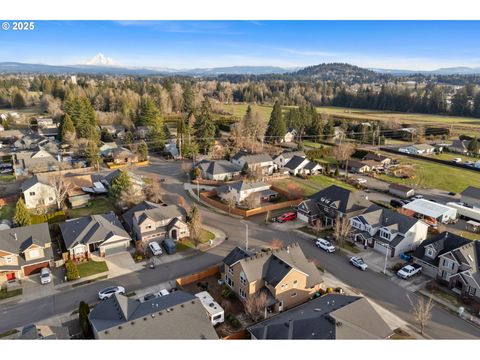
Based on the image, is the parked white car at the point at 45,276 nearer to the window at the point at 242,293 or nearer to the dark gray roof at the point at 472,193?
the window at the point at 242,293

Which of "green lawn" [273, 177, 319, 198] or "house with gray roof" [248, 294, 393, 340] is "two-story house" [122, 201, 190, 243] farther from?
"green lawn" [273, 177, 319, 198]

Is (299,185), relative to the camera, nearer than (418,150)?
Yes

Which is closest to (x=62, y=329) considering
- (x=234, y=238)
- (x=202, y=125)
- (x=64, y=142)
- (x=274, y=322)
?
(x=274, y=322)

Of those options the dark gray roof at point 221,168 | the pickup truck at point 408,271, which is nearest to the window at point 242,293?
the pickup truck at point 408,271

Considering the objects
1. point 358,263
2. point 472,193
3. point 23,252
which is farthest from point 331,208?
point 23,252

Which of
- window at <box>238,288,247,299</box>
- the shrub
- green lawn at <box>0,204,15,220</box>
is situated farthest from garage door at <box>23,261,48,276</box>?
window at <box>238,288,247,299</box>

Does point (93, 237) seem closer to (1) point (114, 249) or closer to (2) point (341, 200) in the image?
(1) point (114, 249)

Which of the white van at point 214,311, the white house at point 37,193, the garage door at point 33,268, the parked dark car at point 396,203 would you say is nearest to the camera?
the white van at point 214,311
